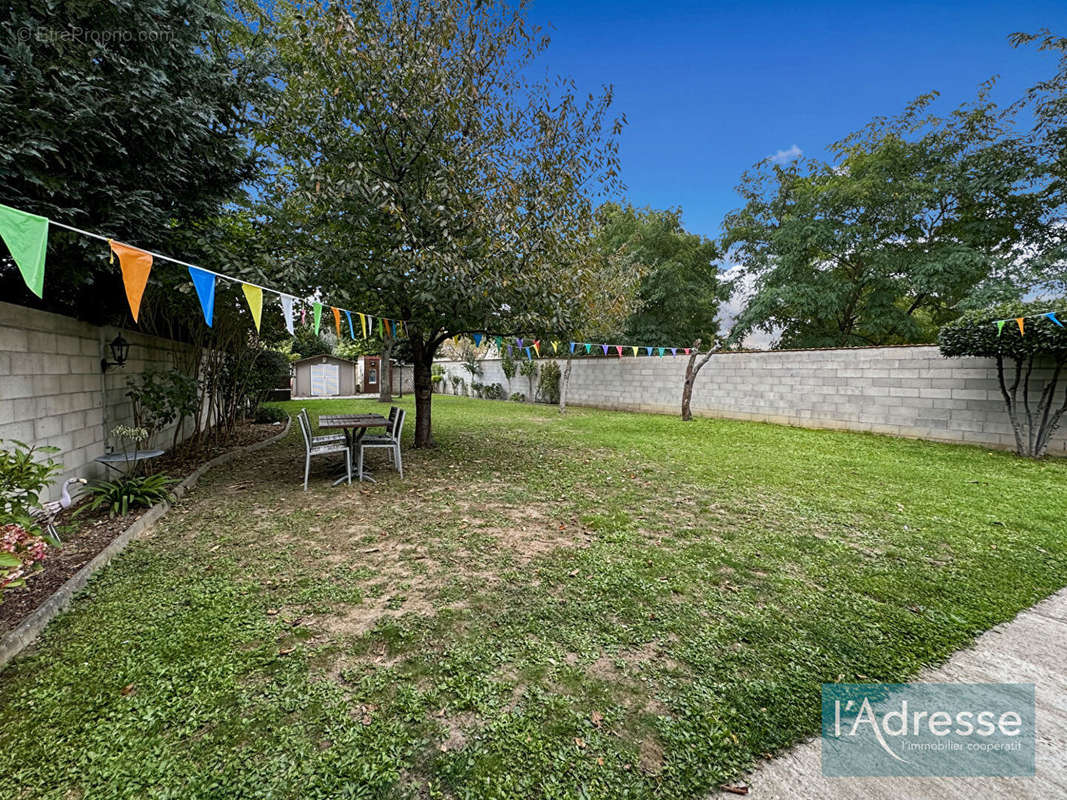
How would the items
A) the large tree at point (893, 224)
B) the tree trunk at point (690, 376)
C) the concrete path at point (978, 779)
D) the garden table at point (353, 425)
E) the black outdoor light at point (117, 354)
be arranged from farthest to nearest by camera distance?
the large tree at point (893, 224), the tree trunk at point (690, 376), the garden table at point (353, 425), the black outdoor light at point (117, 354), the concrete path at point (978, 779)

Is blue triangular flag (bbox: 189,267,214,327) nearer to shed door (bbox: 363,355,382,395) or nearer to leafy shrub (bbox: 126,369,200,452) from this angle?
leafy shrub (bbox: 126,369,200,452)

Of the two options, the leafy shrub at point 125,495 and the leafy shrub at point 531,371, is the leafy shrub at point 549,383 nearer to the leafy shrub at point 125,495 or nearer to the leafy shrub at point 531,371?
the leafy shrub at point 531,371

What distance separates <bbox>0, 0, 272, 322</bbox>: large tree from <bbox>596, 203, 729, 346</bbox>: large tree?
41.7 ft

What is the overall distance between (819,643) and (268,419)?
35.5 feet

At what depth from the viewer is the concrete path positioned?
4.29ft

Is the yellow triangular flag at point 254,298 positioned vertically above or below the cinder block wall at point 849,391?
above

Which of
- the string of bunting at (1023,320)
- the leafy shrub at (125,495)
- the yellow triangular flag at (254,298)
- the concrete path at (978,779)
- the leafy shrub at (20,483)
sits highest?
the string of bunting at (1023,320)

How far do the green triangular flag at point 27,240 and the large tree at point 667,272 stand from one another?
1451 cm

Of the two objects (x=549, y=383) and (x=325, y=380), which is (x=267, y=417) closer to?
(x=549, y=383)

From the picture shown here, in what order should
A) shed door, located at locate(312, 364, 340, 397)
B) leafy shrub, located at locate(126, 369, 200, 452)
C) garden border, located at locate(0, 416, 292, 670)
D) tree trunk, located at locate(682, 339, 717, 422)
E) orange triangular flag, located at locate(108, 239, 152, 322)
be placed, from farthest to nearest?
shed door, located at locate(312, 364, 340, 397)
tree trunk, located at locate(682, 339, 717, 422)
leafy shrub, located at locate(126, 369, 200, 452)
orange triangular flag, located at locate(108, 239, 152, 322)
garden border, located at locate(0, 416, 292, 670)

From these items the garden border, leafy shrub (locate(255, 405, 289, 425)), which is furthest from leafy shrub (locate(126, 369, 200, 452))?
leafy shrub (locate(255, 405, 289, 425))

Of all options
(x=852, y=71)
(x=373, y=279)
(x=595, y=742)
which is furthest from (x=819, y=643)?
(x=852, y=71)

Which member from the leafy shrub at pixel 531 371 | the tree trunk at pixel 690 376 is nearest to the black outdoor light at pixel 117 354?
the tree trunk at pixel 690 376

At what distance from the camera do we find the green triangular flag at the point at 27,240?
1.99 m
